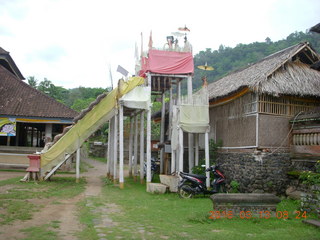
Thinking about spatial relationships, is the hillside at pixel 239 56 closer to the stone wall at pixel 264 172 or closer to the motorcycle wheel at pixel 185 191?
the stone wall at pixel 264 172

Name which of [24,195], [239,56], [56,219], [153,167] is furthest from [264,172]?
[239,56]

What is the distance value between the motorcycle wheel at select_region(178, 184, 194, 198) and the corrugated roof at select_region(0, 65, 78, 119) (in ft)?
35.5

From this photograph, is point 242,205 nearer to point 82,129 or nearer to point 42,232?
point 42,232

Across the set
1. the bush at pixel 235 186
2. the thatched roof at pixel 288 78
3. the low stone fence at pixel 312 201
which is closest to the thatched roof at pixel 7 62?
the thatched roof at pixel 288 78

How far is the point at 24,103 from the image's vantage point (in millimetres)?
20719

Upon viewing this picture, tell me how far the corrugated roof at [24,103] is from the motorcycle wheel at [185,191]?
1082 cm

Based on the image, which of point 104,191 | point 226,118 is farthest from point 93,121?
point 226,118

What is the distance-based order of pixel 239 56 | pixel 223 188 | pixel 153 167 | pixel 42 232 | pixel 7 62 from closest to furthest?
pixel 42 232
pixel 223 188
pixel 153 167
pixel 7 62
pixel 239 56

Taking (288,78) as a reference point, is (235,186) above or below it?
below

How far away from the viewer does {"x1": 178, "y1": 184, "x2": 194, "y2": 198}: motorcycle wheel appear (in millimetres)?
11555

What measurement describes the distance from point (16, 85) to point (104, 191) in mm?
12790

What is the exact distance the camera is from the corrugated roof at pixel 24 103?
20.0 m

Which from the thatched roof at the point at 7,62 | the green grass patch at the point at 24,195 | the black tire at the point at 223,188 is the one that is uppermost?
the thatched roof at the point at 7,62

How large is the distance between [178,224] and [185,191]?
4.32 metres
